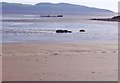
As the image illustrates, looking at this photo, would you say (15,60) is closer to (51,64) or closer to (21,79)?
(51,64)

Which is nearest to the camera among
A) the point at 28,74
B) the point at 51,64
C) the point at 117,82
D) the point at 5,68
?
the point at 117,82

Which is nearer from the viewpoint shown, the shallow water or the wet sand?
the wet sand

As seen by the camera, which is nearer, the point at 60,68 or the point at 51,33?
the point at 60,68

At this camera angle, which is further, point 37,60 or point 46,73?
point 37,60

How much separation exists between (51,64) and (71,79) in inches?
122

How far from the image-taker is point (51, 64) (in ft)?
49.6

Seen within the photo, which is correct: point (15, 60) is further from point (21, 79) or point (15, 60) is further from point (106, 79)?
point (106, 79)

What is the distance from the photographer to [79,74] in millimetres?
13102

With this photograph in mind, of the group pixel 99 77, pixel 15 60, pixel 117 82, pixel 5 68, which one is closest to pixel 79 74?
pixel 99 77

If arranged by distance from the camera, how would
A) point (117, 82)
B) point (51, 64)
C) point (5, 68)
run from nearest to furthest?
1. point (117, 82)
2. point (5, 68)
3. point (51, 64)

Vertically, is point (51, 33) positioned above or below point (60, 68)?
below

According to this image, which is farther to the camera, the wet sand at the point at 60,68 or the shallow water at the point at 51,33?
the shallow water at the point at 51,33

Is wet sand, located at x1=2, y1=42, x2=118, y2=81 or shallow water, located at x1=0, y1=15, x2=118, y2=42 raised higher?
wet sand, located at x1=2, y1=42, x2=118, y2=81

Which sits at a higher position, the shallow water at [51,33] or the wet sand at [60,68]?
the wet sand at [60,68]
